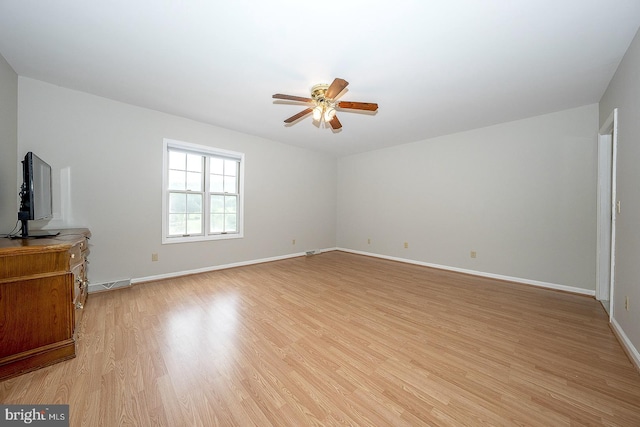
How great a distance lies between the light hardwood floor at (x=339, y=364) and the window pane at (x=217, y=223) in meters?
1.40

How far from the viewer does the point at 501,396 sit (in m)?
1.38

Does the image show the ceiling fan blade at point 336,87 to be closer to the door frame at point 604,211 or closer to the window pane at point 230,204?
the window pane at point 230,204

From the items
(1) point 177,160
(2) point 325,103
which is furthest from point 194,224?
(2) point 325,103

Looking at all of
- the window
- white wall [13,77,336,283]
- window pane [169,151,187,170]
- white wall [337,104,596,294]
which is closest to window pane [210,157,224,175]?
the window

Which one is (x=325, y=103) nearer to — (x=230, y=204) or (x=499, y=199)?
(x=230, y=204)

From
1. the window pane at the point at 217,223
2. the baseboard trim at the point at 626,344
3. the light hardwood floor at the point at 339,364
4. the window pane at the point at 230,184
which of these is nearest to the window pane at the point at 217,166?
the window pane at the point at 230,184

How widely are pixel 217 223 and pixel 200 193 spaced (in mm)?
609

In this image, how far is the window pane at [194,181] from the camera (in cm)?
387

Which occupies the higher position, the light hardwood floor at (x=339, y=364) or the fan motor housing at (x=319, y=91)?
the fan motor housing at (x=319, y=91)

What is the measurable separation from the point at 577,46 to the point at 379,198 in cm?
367

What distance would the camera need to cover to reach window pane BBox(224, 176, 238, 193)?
431 cm

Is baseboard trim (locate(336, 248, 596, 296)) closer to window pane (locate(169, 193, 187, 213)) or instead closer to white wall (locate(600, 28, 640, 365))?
white wall (locate(600, 28, 640, 365))

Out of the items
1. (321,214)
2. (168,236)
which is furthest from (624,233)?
(168,236)

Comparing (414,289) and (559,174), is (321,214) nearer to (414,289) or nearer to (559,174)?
(414,289)
